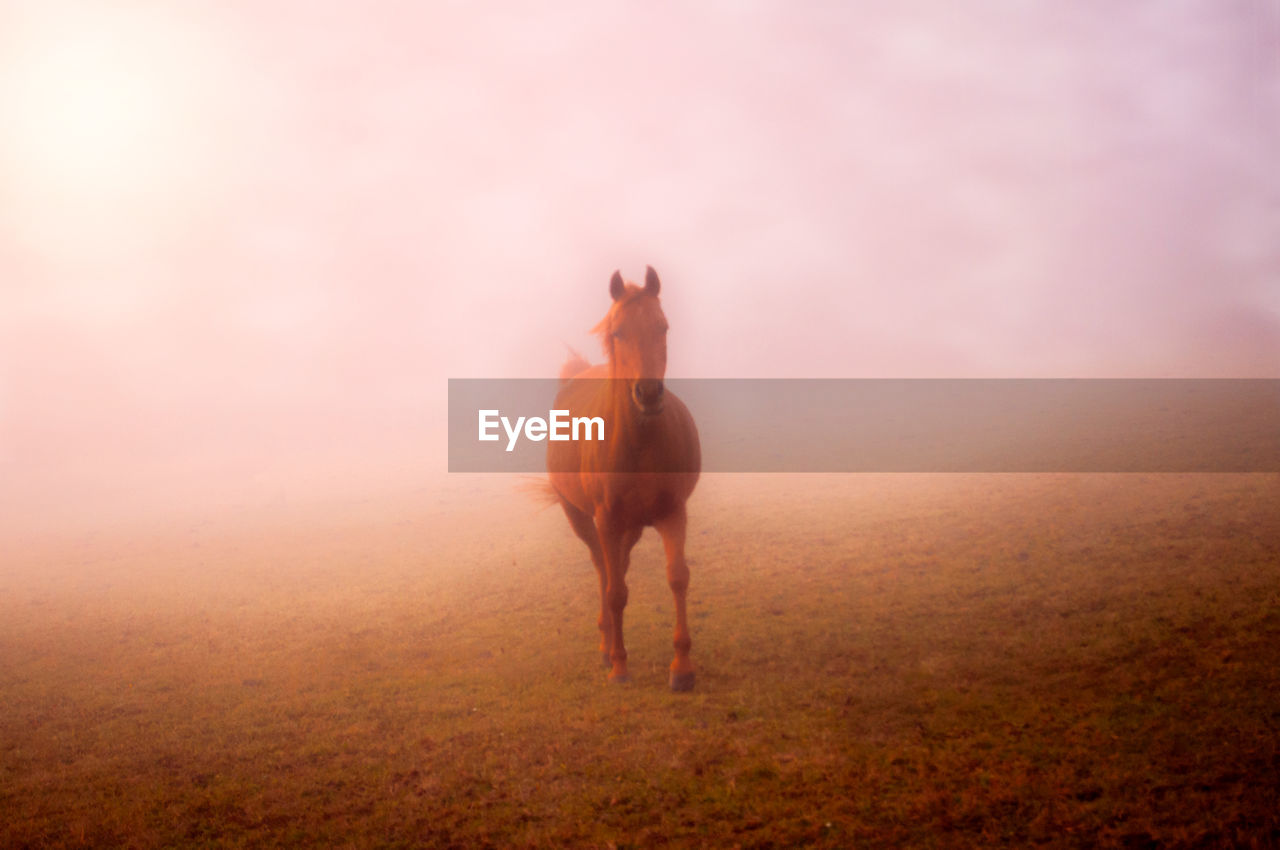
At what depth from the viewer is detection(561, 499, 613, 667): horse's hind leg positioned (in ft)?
24.7

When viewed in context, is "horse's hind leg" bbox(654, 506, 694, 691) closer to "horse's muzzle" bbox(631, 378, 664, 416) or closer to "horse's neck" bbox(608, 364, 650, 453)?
"horse's neck" bbox(608, 364, 650, 453)

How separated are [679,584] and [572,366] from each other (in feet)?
13.5

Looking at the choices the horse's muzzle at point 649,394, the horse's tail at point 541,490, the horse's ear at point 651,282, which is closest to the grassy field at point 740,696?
the horse's tail at point 541,490

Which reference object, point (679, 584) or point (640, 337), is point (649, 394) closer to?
point (640, 337)

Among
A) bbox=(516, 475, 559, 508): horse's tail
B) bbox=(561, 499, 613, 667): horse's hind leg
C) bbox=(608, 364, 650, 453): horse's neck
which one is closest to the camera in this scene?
bbox=(608, 364, 650, 453): horse's neck

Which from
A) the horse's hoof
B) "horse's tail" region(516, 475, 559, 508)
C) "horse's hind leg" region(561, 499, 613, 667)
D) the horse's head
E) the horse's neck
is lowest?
the horse's hoof

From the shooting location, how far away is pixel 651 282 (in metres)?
6.05

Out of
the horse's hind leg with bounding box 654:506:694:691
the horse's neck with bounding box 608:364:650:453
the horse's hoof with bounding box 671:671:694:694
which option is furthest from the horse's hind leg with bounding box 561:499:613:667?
the horse's neck with bounding box 608:364:650:453

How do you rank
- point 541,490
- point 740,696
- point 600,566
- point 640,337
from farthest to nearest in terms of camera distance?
point 541,490 → point 600,566 → point 740,696 → point 640,337

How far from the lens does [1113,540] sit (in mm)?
8227

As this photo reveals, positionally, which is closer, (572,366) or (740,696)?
(740,696)

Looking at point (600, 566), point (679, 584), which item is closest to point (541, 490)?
A: point (600, 566)

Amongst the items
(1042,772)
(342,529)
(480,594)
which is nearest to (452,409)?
(342,529)

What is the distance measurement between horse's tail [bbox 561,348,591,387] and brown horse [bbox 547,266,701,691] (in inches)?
84.8
